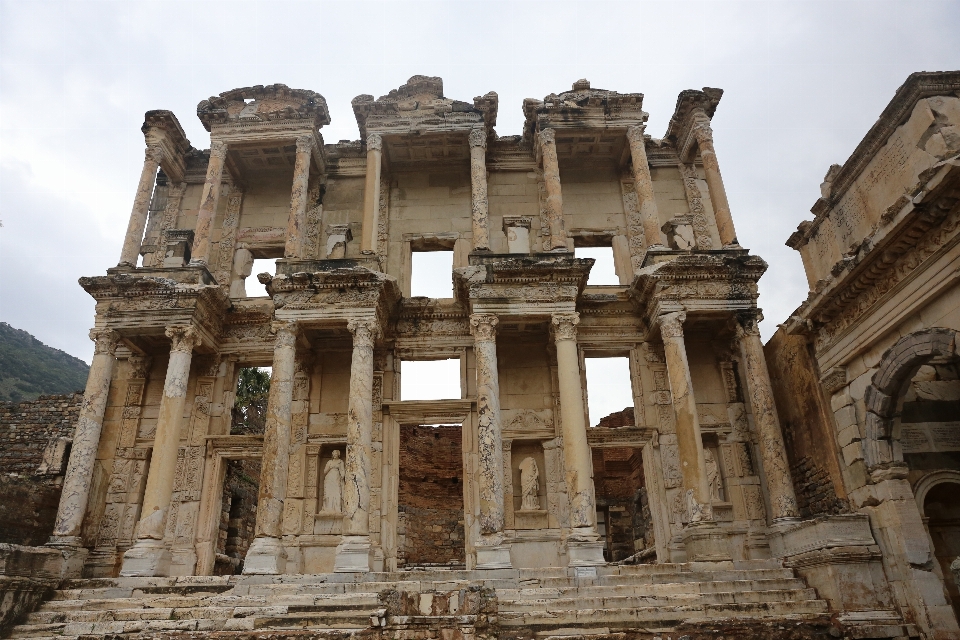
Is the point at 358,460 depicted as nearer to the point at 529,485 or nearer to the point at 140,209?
the point at 529,485

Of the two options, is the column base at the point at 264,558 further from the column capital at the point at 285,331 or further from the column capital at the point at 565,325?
the column capital at the point at 565,325

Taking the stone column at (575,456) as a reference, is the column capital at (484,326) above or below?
above

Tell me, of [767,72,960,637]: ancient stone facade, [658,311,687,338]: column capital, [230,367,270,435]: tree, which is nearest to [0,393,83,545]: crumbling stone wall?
[230,367,270,435]: tree

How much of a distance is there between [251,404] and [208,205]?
905 centimetres

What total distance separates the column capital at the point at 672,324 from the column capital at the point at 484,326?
359cm

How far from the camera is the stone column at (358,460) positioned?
12.0 meters

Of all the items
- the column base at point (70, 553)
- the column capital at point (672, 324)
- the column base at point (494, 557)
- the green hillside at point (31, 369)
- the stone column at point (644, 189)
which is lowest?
the column base at point (494, 557)

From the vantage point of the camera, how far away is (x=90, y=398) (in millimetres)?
14023

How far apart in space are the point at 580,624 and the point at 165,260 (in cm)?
1332

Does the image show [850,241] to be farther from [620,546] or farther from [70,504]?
[70,504]

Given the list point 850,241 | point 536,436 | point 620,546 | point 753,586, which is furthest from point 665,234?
point 620,546

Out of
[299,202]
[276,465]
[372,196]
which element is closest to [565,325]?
[372,196]

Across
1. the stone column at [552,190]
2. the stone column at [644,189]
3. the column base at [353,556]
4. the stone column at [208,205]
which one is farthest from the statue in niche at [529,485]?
the stone column at [208,205]

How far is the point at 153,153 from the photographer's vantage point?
16.6 m
